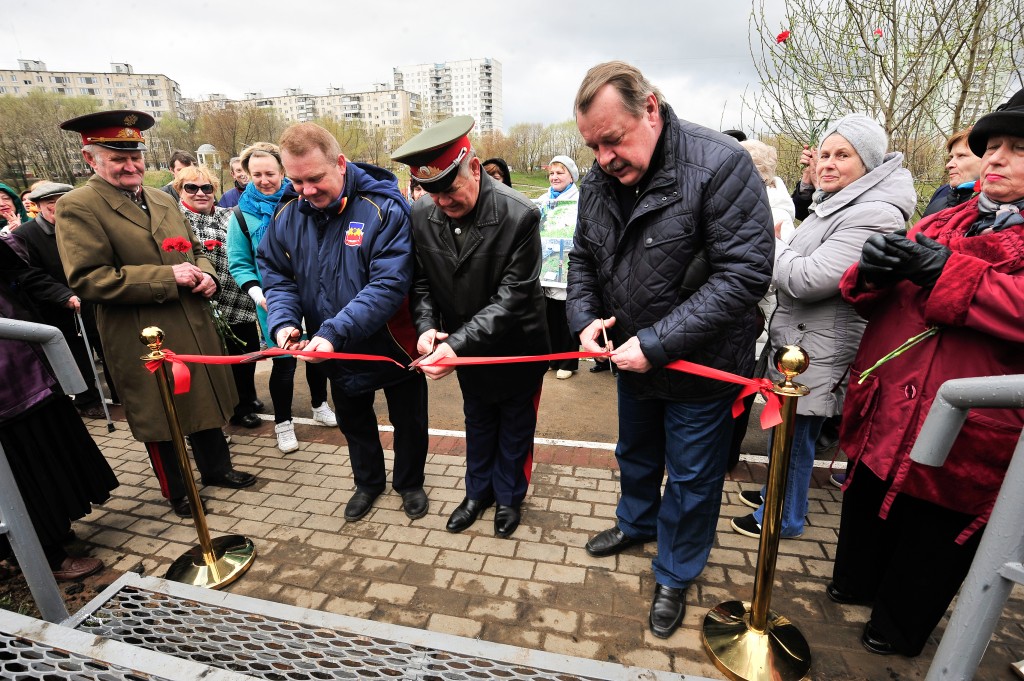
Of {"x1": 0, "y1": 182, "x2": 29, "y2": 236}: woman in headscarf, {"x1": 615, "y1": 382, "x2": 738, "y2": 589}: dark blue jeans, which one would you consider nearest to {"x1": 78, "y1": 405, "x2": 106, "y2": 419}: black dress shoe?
{"x1": 0, "y1": 182, "x2": 29, "y2": 236}: woman in headscarf

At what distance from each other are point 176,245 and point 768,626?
402 cm

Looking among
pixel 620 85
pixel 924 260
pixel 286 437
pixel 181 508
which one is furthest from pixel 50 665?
pixel 924 260

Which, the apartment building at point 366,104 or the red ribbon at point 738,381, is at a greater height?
the apartment building at point 366,104

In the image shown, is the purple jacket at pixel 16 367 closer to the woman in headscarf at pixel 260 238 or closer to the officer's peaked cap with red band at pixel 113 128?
the officer's peaked cap with red band at pixel 113 128

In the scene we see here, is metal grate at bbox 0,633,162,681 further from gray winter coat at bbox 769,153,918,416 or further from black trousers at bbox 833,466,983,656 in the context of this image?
gray winter coat at bbox 769,153,918,416

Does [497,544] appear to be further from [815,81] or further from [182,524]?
[815,81]

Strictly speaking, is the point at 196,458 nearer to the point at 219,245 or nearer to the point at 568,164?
the point at 219,245

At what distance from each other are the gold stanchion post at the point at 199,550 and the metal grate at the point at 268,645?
1.56ft

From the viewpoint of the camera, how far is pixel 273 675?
2207mm

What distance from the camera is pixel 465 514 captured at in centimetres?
340

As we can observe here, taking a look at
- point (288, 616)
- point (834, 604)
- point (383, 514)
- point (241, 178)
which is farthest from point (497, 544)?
point (241, 178)

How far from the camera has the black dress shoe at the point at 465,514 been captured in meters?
3.35

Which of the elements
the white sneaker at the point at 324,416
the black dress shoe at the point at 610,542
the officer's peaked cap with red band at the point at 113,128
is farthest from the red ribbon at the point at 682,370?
the white sneaker at the point at 324,416

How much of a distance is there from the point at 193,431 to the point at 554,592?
2.59 metres
